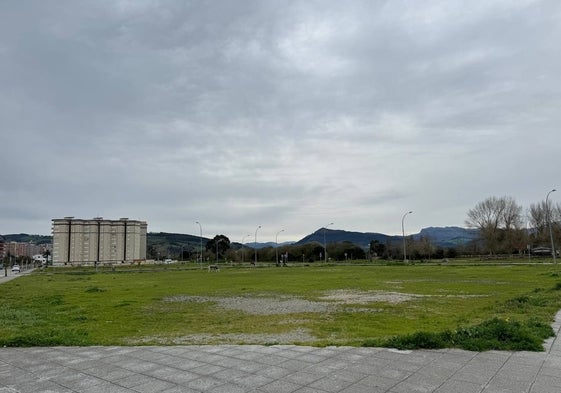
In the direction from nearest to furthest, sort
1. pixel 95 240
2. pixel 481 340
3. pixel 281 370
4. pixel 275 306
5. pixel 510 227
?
pixel 281 370
pixel 481 340
pixel 275 306
pixel 510 227
pixel 95 240

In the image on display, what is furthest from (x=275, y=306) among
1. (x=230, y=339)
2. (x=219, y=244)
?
(x=219, y=244)

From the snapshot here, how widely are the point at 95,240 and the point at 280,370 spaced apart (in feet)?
513

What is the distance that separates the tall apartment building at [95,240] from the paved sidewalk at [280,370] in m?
147

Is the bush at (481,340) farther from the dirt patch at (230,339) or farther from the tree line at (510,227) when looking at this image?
the tree line at (510,227)

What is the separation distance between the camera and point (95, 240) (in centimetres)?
14688

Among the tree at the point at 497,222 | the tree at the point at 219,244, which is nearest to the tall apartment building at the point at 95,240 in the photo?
the tree at the point at 219,244

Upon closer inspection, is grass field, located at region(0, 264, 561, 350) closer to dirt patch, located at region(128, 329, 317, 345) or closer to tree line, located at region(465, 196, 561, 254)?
dirt patch, located at region(128, 329, 317, 345)

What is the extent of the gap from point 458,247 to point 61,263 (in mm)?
125888

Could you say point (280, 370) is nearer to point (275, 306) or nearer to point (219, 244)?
point (275, 306)

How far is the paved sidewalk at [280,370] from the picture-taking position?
16.5 ft

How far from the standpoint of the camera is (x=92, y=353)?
715 centimetres

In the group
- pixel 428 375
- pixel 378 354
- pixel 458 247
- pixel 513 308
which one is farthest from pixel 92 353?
pixel 458 247

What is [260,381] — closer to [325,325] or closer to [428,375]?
[428,375]

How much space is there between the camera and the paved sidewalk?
5027 millimetres
